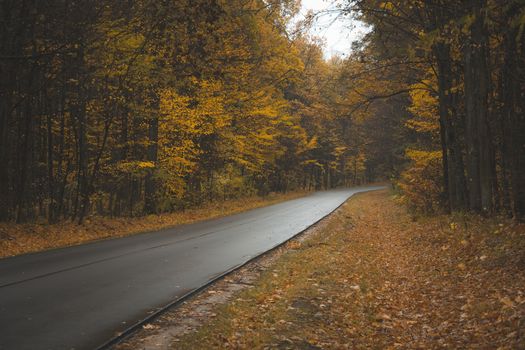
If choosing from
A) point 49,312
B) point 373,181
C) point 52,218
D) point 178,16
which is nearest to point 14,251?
point 52,218

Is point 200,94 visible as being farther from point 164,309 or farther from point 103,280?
point 164,309

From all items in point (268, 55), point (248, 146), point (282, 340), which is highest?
point (268, 55)

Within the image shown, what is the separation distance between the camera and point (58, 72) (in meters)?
17.6

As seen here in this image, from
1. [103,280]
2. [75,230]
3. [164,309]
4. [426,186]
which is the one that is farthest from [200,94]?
[164,309]

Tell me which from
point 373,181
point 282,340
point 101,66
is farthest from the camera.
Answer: point 373,181

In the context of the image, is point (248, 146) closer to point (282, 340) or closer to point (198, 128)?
point (198, 128)

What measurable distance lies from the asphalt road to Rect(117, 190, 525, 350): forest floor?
1.87ft

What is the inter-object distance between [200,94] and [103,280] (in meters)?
15.8

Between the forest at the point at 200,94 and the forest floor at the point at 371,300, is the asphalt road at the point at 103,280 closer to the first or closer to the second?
the forest floor at the point at 371,300

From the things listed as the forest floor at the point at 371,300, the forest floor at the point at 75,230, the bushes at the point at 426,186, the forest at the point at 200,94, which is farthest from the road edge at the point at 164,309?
the bushes at the point at 426,186

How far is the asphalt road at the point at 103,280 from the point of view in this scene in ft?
20.3

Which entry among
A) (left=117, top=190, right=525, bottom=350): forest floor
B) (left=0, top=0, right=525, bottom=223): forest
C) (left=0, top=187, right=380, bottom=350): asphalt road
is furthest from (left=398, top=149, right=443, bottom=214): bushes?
(left=0, top=187, right=380, bottom=350): asphalt road

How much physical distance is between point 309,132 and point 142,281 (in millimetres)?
41874

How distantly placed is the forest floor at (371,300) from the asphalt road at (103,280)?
571mm
